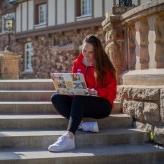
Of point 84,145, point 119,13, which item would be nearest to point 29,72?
point 119,13

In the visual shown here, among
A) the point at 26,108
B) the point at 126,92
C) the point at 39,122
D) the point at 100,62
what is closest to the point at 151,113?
the point at 126,92

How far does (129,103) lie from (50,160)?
62.0 inches

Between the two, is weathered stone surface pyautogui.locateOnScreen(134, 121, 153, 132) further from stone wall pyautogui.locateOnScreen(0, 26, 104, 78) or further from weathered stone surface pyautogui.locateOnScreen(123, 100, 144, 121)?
stone wall pyautogui.locateOnScreen(0, 26, 104, 78)

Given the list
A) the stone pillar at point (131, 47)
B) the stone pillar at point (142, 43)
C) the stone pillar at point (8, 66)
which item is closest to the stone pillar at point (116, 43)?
the stone pillar at point (131, 47)

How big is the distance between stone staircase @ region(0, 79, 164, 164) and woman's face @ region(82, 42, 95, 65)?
79cm

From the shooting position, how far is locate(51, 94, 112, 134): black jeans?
4801 millimetres

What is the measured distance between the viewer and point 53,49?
21.2 metres

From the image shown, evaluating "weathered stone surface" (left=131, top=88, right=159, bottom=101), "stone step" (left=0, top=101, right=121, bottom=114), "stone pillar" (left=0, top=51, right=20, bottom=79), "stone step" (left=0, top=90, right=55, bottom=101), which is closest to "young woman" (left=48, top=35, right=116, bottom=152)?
"weathered stone surface" (left=131, top=88, right=159, bottom=101)

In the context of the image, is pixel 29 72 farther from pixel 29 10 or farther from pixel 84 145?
pixel 84 145

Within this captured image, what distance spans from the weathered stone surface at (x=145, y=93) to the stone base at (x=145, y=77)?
98 mm

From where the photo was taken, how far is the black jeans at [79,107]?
4801mm

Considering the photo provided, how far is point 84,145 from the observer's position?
198 inches

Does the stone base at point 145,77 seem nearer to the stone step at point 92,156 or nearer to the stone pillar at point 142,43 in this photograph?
the stone pillar at point 142,43

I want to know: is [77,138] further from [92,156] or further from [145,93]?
[145,93]
